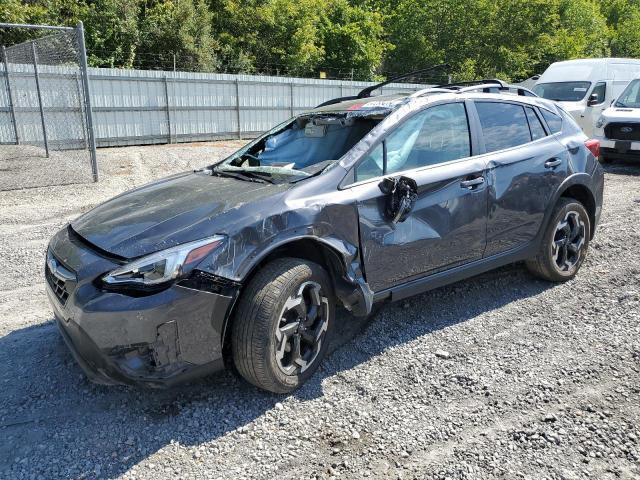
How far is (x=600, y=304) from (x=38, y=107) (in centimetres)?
1256

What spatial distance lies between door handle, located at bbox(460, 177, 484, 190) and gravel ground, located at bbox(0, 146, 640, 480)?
1050 mm

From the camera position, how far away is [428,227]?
3.60m

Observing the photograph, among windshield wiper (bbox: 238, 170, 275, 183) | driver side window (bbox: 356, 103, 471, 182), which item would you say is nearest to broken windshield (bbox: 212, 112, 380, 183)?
windshield wiper (bbox: 238, 170, 275, 183)

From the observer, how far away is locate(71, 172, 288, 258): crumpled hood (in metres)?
2.78

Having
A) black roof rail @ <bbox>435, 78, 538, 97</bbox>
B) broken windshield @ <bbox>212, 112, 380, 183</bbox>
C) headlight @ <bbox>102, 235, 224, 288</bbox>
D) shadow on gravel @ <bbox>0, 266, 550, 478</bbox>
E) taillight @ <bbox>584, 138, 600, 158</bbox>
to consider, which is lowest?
shadow on gravel @ <bbox>0, 266, 550, 478</bbox>

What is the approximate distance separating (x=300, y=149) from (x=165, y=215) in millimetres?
1183

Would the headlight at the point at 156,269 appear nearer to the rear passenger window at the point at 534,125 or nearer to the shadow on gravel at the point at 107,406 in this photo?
the shadow on gravel at the point at 107,406

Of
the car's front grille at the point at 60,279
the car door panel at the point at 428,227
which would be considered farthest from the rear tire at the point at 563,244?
the car's front grille at the point at 60,279

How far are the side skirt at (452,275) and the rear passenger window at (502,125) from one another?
85 cm

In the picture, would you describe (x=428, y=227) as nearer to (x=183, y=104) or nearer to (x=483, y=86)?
(x=483, y=86)

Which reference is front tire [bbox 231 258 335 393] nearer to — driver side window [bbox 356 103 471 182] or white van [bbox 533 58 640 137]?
driver side window [bbox 356 103 471 182]

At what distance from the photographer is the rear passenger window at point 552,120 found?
4676 mm

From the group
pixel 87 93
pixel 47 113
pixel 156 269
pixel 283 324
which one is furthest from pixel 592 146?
pixel 47 113

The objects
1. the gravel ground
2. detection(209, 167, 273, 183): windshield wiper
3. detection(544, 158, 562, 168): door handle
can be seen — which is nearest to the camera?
the gravel ground
